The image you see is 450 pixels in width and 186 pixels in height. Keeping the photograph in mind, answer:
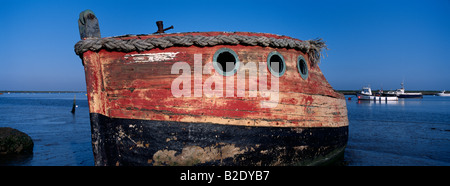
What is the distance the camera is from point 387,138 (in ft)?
42.1

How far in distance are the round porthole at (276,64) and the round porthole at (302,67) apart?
1.56 ft

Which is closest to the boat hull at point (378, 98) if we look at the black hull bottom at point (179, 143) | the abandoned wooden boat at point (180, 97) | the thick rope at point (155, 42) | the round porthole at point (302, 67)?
the round porthole at point (302, 67)

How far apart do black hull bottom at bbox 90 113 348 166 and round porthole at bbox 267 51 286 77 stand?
0.98 metres

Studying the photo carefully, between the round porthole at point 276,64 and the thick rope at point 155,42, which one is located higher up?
Answer: the thick rope at point 155,42

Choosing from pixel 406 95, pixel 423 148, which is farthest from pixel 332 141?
pixel 406 95

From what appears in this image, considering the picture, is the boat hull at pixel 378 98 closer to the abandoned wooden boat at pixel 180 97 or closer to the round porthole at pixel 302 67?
the round porthole at pixel 302 67

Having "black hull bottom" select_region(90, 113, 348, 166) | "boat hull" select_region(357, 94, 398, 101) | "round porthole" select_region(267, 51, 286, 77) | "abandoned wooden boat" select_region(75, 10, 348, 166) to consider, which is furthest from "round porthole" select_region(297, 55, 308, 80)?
"boat hull" select_region(357, 94, 398, 101)

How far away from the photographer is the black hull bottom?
4605 millimetres

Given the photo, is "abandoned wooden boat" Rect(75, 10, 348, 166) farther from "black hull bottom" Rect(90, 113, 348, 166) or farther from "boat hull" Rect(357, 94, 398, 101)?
"boat hull" Rect(357, 94, 398, 101)

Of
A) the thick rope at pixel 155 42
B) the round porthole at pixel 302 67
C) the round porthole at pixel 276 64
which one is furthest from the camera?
the round porthole at pixel 302 67

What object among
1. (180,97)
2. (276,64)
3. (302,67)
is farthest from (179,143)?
(302,67)

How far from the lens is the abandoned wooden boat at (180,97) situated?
461 centimetres

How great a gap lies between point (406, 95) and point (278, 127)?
8013 cm
